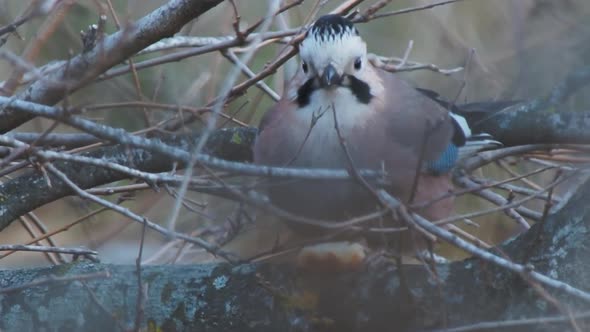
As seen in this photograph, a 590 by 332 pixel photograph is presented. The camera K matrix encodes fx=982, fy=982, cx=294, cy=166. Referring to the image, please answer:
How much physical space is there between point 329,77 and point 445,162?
26.9 inches

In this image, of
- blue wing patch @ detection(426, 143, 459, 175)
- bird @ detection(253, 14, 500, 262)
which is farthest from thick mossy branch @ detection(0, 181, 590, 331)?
blue wing patch @ detection(426, 143, 459, 175)

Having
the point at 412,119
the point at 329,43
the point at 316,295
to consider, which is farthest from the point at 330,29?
the point at 316,295

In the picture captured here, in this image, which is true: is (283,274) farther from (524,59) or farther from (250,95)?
(250,95)

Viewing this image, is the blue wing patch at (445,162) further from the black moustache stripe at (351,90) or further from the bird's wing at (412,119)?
the black moustache stripe at (351,90)

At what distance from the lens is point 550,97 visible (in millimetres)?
4086

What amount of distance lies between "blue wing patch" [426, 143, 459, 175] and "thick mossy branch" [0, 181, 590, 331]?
66cm

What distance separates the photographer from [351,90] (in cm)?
382

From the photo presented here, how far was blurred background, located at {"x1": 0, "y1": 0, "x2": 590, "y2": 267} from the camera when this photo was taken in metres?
4.19

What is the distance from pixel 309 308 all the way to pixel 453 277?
0.48 metres

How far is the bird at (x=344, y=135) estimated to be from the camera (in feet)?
11.7

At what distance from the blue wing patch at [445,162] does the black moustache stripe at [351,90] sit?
372 millimetres

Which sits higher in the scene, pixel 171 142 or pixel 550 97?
pixel 171 142

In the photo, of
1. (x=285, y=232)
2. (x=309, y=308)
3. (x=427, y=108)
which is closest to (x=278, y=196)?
(x=285, y=232)

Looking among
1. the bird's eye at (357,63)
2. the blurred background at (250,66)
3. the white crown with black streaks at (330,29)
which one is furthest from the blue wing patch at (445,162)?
the white crown with black streaks at (330,29)
